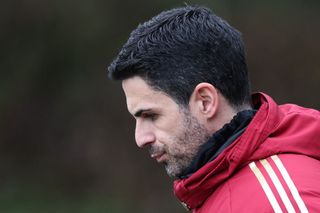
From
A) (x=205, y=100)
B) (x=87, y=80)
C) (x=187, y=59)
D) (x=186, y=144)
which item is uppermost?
(x=87, y=80)

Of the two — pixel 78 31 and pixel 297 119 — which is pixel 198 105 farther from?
pixel 78 31

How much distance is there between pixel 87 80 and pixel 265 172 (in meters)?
8.09

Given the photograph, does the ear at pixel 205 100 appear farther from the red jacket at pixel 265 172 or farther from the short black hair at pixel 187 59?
the red jacket at pixel 265 172

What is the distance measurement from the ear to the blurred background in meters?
6.84

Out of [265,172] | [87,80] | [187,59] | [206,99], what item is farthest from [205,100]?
[87,80]

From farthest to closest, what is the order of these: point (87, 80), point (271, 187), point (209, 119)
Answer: point (87, 80), point (209, 119), point (271, 187)

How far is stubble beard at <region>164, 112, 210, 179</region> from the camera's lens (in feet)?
6.91

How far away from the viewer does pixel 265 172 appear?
1926 mm

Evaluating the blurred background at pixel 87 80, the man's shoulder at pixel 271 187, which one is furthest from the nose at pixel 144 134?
the blurred background at pixel 87 80

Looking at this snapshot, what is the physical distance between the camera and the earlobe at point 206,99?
210 centimetres

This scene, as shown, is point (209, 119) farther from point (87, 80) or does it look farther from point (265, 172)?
point (87, 80)

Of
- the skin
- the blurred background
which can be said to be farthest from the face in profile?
the blurred background

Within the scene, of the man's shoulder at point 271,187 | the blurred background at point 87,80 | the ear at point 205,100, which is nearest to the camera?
the man's shoulder at point 271,187

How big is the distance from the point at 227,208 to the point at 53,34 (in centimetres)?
834
